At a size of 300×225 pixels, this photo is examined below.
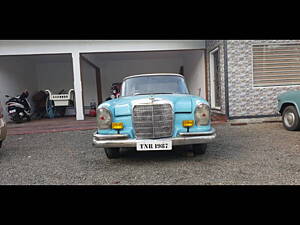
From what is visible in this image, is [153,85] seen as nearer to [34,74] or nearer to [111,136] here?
[111,136]

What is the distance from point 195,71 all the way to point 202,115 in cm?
692

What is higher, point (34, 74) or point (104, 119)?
point (34, 74)

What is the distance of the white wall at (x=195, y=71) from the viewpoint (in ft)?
29.1

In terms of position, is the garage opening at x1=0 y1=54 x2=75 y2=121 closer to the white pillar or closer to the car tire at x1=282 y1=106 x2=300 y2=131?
the white pillar

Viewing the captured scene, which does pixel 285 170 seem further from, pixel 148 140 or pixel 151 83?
pixel 151 83

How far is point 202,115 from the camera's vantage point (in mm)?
Result: 3365

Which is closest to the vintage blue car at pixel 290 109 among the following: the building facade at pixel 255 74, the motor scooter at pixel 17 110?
the building facade at pixel 255 74

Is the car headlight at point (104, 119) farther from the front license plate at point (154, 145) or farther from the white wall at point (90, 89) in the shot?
the white wall at point (90, 89)

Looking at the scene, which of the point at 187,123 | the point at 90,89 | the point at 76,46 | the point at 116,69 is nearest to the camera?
the point at 187,123

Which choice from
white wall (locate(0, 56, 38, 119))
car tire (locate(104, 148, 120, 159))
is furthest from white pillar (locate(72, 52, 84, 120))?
car tire (locate(104, 148, 120, 159))

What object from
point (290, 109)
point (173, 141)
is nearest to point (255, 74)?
point (290, 109)

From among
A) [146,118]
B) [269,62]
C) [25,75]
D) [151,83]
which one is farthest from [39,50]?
[269,62]

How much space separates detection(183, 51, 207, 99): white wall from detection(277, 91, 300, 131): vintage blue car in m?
3.31

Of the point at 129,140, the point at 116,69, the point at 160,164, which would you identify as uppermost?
the point at 116,69
